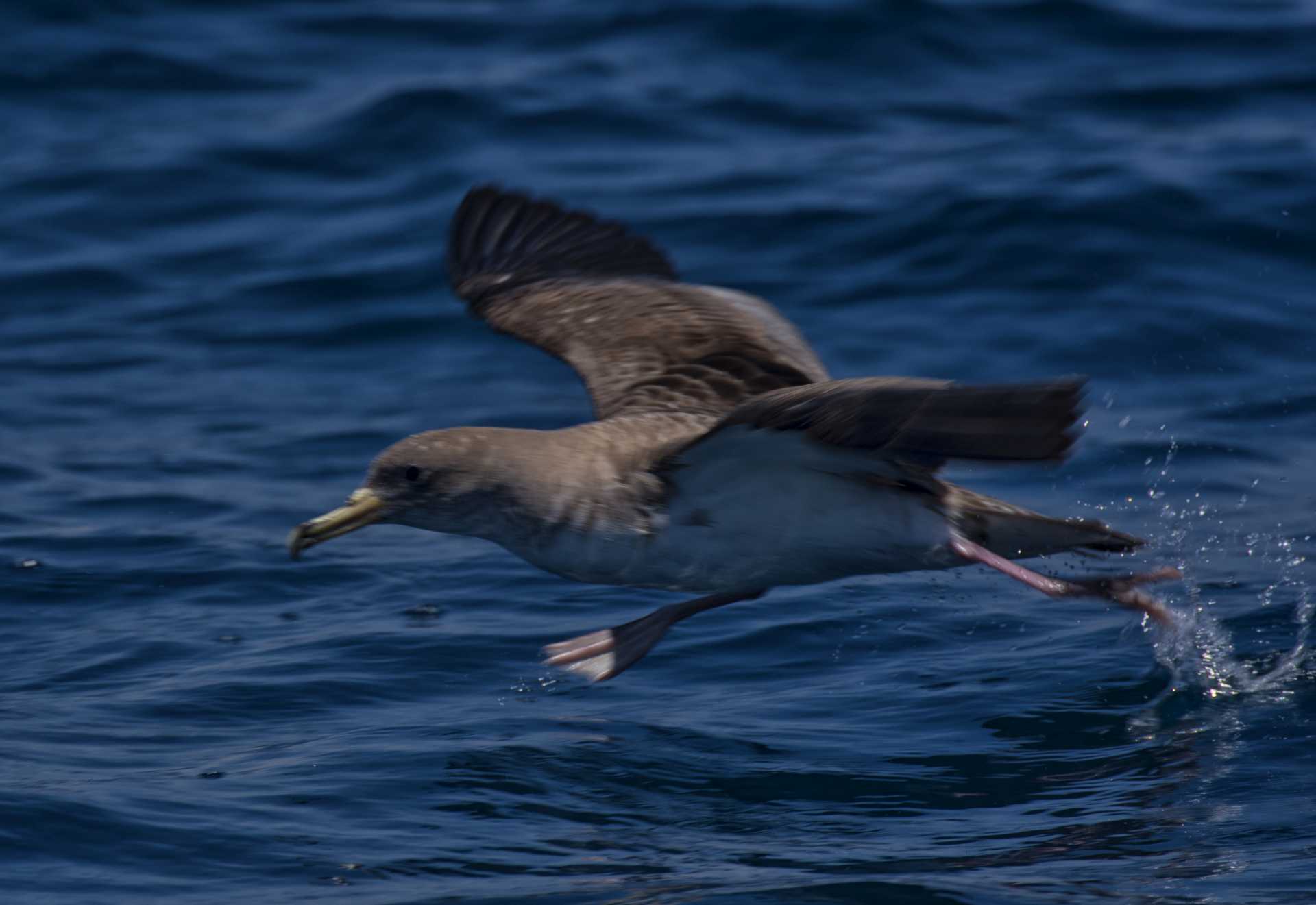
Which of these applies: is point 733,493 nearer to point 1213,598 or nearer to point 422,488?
point 422,488

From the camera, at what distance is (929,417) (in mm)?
4684

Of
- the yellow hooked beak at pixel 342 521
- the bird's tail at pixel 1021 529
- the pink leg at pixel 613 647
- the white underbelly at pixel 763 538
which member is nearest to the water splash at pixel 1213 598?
the bird's tail at pixel 1021 529

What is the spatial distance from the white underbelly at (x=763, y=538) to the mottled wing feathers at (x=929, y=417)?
1.78 feet

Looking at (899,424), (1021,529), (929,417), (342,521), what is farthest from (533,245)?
(929,417)

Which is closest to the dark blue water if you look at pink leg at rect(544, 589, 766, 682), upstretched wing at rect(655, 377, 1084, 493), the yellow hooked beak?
pink leg at rect(544, 589, 766, 682)

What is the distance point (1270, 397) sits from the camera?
9.30 metres

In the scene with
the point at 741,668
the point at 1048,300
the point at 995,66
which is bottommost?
the point at 741,668

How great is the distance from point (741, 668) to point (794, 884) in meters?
2.08

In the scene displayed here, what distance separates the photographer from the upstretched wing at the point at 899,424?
4527 millimetres

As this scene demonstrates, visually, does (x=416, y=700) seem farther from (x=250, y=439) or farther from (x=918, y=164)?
(x=918, y=164)

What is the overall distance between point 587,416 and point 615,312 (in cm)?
259

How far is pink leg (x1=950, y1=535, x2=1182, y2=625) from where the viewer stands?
602 centimetres

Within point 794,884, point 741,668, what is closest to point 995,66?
point 741,668

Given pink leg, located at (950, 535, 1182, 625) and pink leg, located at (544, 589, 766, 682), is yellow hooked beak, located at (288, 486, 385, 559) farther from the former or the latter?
pink leg, located at (950, 535, 1182, 625)
